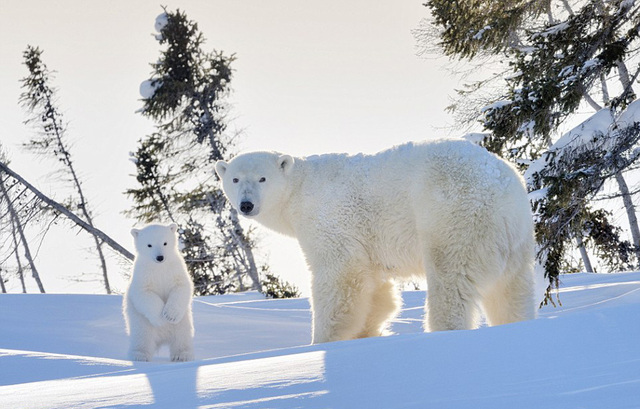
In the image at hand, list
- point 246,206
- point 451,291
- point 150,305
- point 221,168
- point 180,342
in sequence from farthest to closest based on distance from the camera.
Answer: point 221,168 → point 180,342 → point 150,305 → point 246,206 → point 451,291

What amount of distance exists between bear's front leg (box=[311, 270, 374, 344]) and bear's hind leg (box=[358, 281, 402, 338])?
37 centimetres

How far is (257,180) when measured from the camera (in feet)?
20.9

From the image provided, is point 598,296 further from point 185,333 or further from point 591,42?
point 185,333

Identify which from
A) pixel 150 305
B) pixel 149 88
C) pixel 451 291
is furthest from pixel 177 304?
pixel 149 88

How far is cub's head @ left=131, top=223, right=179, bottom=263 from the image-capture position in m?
6.57

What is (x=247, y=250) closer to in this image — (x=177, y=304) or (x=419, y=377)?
(x=177, y=304)

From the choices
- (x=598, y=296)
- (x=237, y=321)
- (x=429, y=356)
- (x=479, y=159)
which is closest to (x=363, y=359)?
(x=429, y=356)

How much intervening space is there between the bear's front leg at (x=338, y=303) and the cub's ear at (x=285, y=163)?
91 centimetres

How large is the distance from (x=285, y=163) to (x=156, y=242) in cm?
133

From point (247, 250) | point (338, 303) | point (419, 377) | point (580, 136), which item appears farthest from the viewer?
point (247, 250)

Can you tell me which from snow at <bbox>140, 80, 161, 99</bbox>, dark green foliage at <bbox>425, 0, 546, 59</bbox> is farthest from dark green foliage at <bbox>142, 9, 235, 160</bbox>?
dark green foliage at <bbox>425, 0, 546, 59</bbox>

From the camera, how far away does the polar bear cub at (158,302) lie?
6328 mm

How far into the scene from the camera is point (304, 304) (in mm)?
11672

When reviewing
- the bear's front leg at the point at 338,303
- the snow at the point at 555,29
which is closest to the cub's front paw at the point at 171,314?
the bear's front leg at the point at 338,303
